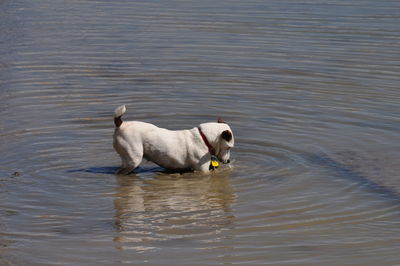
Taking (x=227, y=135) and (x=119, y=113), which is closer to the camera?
(x=119, y=113)

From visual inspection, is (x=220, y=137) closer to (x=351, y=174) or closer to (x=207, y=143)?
(x=207, y=143)

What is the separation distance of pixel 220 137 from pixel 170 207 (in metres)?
1.52

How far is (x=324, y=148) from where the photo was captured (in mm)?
12555

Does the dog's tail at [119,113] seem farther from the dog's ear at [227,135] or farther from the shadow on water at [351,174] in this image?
the shadow on water at [351,174]

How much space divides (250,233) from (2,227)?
7.53ft

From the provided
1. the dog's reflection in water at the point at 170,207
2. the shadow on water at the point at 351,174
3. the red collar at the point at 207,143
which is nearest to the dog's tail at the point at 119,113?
the dog's reflection in water at the point at 170,207

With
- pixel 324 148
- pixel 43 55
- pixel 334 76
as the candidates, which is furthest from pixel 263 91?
pixel 43 55

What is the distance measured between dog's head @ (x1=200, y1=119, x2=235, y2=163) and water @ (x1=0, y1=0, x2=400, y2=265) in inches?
11.8

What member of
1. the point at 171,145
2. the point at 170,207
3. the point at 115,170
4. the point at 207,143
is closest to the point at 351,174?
the point at 207,143

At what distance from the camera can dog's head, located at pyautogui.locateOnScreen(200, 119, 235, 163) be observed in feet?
37.4

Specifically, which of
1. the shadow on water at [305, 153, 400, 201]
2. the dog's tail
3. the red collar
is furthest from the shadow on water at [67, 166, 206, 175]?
the shadow on water at [305, 153, 400, 201]

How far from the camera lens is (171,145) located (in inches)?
449

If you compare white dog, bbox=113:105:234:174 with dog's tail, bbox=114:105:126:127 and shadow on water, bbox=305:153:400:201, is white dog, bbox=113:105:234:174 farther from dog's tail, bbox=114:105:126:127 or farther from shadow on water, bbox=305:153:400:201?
shadow on water, bbox=305:153:400:201

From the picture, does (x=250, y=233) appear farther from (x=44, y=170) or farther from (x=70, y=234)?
(x=44, y=170)
